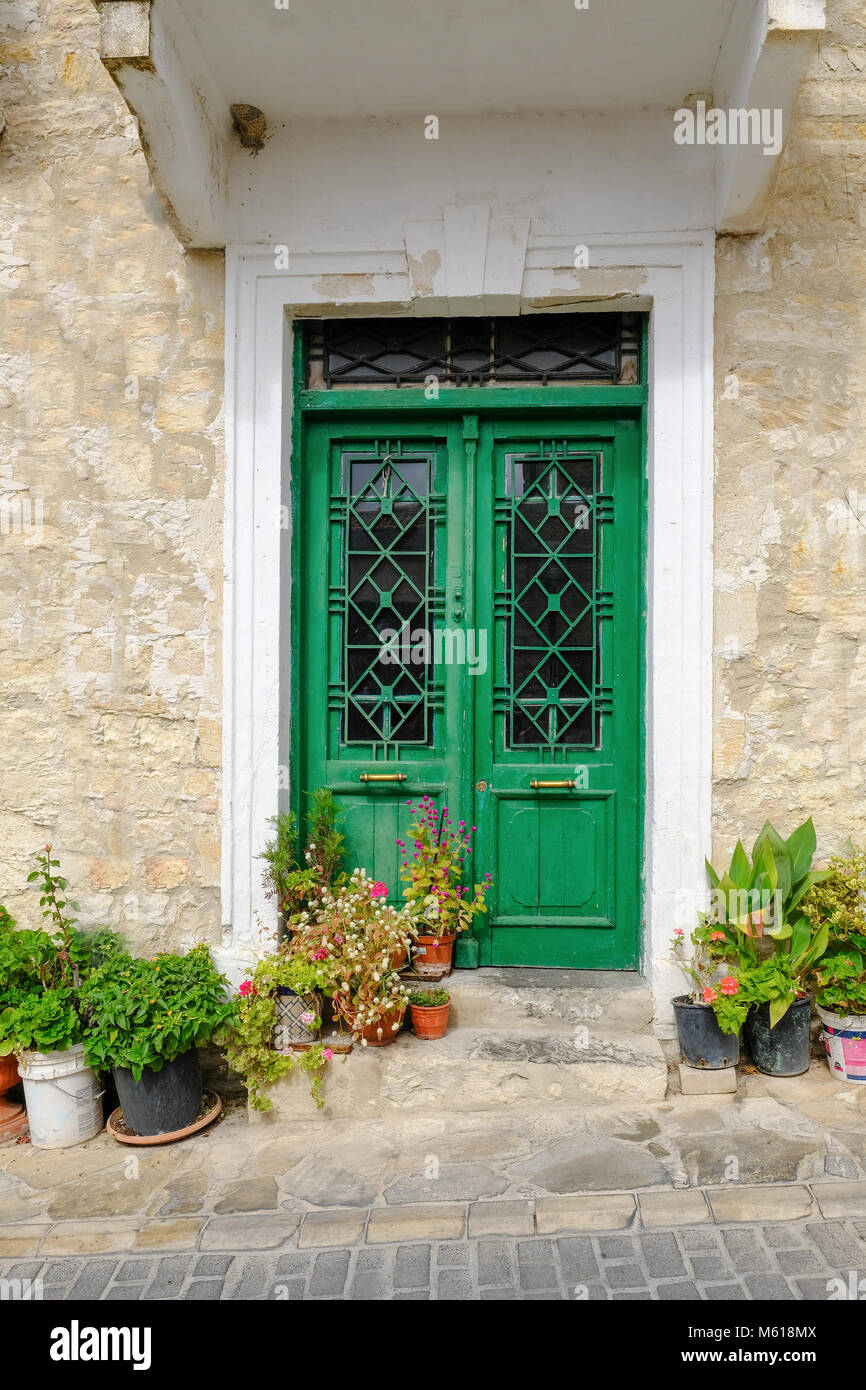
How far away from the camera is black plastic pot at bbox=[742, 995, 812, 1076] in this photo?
Answer: 362 cm

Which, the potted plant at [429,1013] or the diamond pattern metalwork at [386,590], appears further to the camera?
the diamond pattern metalwork at [386,590]

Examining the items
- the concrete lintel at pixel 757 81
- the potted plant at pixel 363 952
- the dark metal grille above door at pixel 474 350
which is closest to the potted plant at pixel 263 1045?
the potted plant at pixel 363 952

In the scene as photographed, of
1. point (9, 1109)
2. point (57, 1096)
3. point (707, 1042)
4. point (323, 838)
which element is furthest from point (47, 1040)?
point (707, 1042)

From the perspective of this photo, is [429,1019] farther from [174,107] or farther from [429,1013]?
[174,107]

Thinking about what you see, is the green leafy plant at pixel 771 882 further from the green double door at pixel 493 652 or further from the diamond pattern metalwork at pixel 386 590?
the diamond pattern metalwork at pixel 386 590

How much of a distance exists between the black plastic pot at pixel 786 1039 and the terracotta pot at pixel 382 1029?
143 cm

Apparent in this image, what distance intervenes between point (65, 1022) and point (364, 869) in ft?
4.37

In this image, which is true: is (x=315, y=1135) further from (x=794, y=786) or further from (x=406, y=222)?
(x=406, y=222)

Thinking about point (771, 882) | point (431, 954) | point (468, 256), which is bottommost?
point (431, 954)

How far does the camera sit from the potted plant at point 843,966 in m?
3.59

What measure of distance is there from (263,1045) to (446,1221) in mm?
1027

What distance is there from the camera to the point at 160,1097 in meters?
3.50

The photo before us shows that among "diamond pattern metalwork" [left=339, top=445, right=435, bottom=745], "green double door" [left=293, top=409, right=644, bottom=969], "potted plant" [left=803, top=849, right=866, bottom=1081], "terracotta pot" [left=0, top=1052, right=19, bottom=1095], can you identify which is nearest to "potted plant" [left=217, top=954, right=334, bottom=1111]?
"green double door" [left=293, top=409, right=644, bottom=969]

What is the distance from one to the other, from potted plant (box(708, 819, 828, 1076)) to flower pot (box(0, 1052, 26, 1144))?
2.90m
